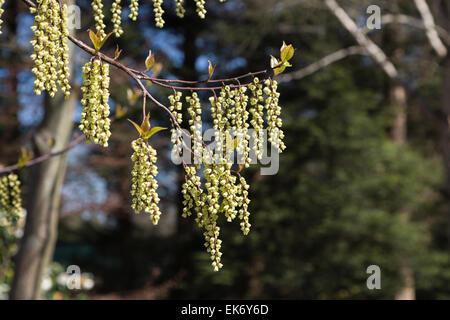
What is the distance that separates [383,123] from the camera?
8672mm

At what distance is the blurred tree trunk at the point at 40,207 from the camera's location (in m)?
3.28

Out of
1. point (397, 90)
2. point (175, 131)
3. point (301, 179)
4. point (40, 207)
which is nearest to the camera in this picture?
point (175, 131)

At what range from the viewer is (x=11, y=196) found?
2564 millimetres

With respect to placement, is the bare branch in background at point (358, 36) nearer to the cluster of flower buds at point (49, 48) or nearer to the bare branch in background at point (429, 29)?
the bare branch in background at point (429, 29)

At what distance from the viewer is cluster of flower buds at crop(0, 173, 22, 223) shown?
2.50 m

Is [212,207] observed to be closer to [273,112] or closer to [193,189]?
[193,189]

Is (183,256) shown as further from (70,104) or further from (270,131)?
(270,131)

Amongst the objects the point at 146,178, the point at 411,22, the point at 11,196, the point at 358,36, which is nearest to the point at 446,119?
the point at 358,36

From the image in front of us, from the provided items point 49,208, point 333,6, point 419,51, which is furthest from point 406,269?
point 49,208

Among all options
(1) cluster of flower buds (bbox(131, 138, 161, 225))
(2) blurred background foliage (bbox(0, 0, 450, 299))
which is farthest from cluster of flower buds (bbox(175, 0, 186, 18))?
(2) blurred background foliage (bbox(0, 0, 450, 299))

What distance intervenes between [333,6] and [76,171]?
5.36 meters

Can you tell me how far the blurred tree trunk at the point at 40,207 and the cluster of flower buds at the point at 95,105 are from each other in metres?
1.91

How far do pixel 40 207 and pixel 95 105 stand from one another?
→ 2098 mm
